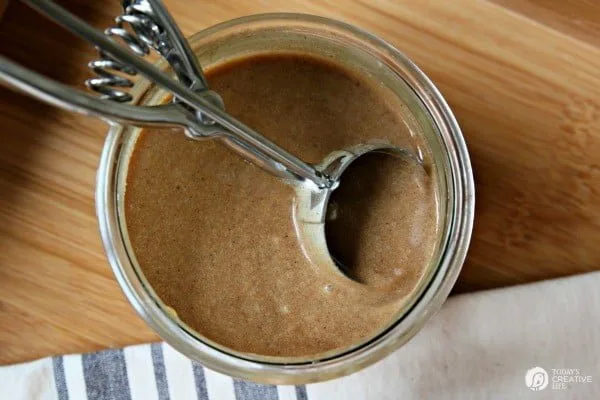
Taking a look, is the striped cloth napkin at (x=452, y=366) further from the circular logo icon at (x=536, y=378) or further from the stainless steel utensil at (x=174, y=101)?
the stainless steel utensil at (x=174, y=101)

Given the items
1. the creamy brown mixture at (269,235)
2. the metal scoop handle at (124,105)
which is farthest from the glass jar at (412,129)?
the metal scoop handle at (124,105)

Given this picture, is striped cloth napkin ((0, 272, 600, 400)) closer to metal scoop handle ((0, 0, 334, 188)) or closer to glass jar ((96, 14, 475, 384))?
glass jar ((96, 14, 475, 384))

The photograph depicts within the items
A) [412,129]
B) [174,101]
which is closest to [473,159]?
[412,129]

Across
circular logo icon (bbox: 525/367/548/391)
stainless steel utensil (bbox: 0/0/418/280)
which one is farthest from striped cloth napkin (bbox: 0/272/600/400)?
stainless steel utensil (bbox: 0/0/418/280)

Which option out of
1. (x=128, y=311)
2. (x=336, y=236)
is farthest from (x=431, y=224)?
(x=128, y=311)

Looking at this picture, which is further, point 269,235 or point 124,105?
point 269,235

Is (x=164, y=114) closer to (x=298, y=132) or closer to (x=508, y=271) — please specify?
(x=298, y=132)

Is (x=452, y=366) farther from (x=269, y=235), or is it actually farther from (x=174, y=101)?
(x=174, y=101)
